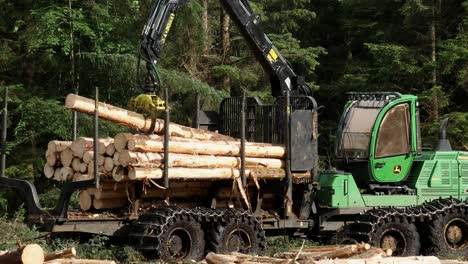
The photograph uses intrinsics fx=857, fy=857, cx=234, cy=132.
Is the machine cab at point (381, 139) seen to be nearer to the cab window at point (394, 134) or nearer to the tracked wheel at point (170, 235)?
the cab window at point (394, 134)

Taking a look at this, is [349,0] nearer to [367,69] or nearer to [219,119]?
[367,69]

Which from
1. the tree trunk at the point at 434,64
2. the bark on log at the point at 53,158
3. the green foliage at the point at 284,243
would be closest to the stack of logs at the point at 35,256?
the bark on log at the point at 53,158

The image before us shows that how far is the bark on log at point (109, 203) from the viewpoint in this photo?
47.2 feet

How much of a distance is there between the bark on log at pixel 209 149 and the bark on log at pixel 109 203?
142 centimetres

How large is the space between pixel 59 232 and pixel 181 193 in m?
2.42

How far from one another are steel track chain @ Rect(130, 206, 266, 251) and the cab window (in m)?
3.44

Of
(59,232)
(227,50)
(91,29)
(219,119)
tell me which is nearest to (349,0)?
(227,50)

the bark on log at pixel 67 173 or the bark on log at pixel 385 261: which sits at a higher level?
the bark on log at pixel 67 173

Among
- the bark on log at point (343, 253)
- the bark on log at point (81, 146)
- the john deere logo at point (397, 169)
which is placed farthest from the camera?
the john deere logo at point (397, 169)

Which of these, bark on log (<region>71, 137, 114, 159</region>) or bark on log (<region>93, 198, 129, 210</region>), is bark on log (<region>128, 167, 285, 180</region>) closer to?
bark on log (<region>71, 137, 114, 159</region>)

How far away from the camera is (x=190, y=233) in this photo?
13867 millimetres

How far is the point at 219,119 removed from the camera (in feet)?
56.1

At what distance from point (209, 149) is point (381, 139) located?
12.4ft

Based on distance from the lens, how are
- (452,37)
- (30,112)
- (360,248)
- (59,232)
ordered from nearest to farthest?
1. (360,248)
2. (59,232)
3. (30,112)
4. (452,37)
